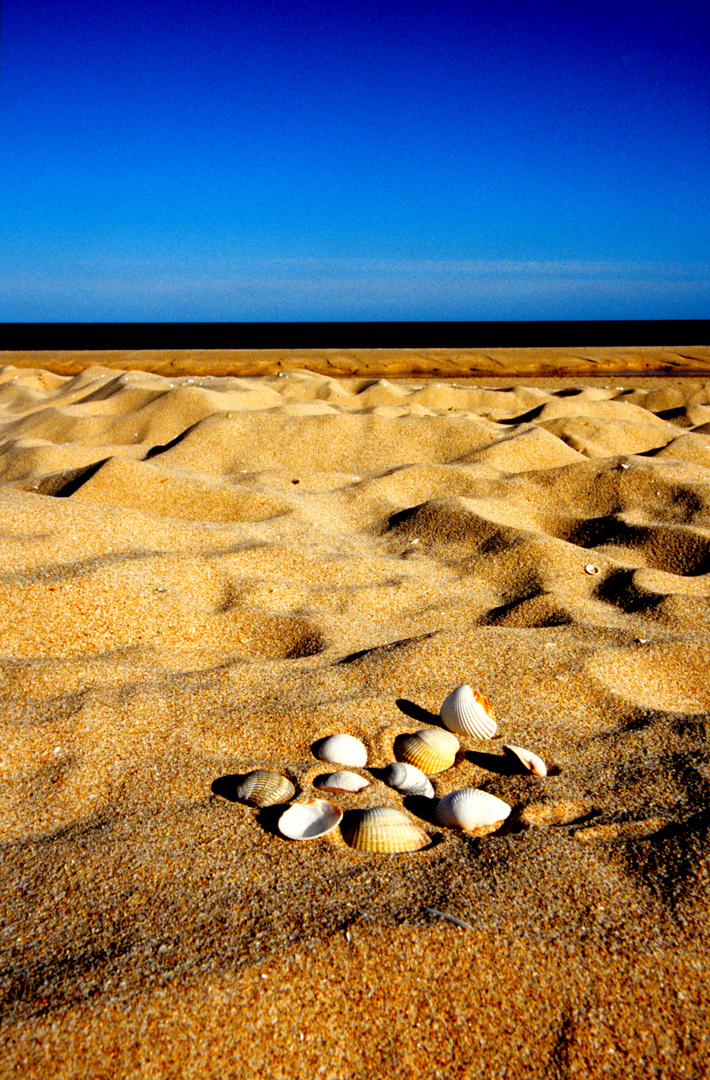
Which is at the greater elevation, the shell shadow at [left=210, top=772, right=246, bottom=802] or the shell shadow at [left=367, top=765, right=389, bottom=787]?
the shell shadow at [left=210, top=772, right=246, bottom=802]

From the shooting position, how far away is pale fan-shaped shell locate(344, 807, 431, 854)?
4.18ft

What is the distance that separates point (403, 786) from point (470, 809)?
158mm

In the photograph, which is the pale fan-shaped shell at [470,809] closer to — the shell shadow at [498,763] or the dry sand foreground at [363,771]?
the dry sand foreground at [363,771]

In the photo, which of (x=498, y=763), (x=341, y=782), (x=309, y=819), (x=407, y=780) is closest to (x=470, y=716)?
(x=498, y=763)

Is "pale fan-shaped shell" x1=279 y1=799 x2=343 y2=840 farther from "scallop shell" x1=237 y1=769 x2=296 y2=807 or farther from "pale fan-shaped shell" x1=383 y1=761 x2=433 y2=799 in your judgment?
"pale fan-shaped shell" x1=383 y1=761 x2=433 y2=799

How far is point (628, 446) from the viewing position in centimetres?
447

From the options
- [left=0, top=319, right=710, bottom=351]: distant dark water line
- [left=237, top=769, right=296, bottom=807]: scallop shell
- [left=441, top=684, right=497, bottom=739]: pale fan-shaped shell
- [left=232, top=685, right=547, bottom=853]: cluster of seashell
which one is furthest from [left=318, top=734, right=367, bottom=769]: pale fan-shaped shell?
[left=0, top=319, right=710, bottom=351]: distant dark water line

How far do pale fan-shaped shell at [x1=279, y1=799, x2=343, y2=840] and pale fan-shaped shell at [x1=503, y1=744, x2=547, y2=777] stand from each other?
0.40 meters

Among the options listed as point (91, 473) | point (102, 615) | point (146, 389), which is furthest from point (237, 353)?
point (102, 615)

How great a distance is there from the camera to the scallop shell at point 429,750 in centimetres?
154

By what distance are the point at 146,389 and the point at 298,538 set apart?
346 cm

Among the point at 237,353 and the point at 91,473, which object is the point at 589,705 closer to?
the point at 91,473

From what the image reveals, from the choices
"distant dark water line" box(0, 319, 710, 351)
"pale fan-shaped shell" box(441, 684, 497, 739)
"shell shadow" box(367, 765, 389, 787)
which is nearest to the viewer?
"shell shadow" box(367, 765, 389, 787)

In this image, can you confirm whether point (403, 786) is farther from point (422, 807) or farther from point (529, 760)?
point (529, 760)
